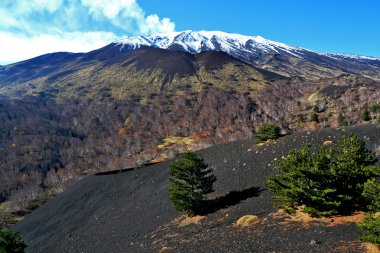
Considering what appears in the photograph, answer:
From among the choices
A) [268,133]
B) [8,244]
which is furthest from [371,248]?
[268,133]

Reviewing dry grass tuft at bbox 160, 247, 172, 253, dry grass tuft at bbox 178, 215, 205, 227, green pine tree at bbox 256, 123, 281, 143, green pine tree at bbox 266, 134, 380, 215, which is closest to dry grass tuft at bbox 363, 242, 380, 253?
green pine tree at bbox 266, 134, 380, 215

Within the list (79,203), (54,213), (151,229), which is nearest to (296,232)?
(151,229)

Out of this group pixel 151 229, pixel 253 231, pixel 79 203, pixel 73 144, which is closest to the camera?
pixel 253 231

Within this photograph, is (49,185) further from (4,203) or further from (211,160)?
(211,160)

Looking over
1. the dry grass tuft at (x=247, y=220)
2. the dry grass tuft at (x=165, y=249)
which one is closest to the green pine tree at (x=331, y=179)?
the dry grass tuft at (x=247, y=220)

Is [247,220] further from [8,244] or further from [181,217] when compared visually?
[8,244]

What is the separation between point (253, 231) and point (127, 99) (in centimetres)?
17417

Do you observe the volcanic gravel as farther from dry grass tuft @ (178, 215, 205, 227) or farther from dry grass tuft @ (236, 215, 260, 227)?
dry grass tuft @ (178, 215, 205, 227)

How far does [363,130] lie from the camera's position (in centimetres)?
3547

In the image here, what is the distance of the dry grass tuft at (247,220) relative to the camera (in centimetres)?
2123

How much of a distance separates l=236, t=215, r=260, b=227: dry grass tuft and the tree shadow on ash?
459cm

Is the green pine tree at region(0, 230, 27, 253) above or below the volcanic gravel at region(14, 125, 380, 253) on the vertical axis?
above

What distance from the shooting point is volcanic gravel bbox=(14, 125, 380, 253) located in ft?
58.5

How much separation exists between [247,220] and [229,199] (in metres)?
6.81
